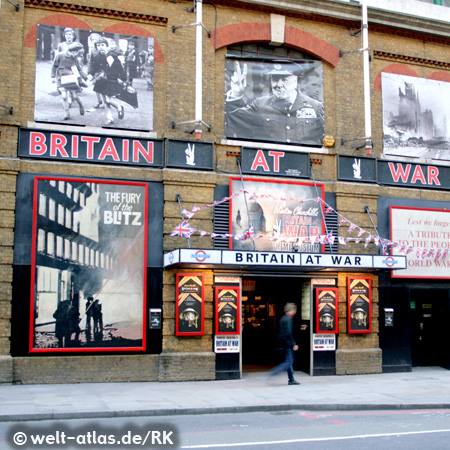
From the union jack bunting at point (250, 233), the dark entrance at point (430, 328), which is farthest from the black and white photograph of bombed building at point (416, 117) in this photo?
the union jack bunting at point (250, 233)

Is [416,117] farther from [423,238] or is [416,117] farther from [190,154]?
[190,154]

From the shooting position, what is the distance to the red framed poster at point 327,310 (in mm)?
16406

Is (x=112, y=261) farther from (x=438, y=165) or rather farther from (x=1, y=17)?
(x=438, y=165)

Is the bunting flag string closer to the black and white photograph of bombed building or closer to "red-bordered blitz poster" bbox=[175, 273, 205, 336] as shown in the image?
"red-bordered blitz poster" bbox=[175, 273, 205, 336]

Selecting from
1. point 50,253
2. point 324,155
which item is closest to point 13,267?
point 50,253

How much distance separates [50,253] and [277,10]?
31.5 feet

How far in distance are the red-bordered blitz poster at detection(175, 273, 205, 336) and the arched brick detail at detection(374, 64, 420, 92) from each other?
837 centimetres

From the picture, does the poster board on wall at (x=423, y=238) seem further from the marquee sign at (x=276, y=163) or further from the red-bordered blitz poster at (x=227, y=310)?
the red-bordered blitz poster at (x=227, y=310)

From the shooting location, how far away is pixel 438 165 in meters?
18.6

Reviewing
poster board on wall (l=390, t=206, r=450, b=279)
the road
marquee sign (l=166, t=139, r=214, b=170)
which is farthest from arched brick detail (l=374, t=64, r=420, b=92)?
the road

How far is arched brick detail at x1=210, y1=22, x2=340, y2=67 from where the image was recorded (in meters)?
16.6

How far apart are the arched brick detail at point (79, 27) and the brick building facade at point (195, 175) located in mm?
37

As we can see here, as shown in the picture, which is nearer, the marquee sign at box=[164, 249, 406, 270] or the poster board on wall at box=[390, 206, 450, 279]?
the marquee sign at box=[164, 249, 406, 270]

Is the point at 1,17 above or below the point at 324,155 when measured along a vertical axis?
above
